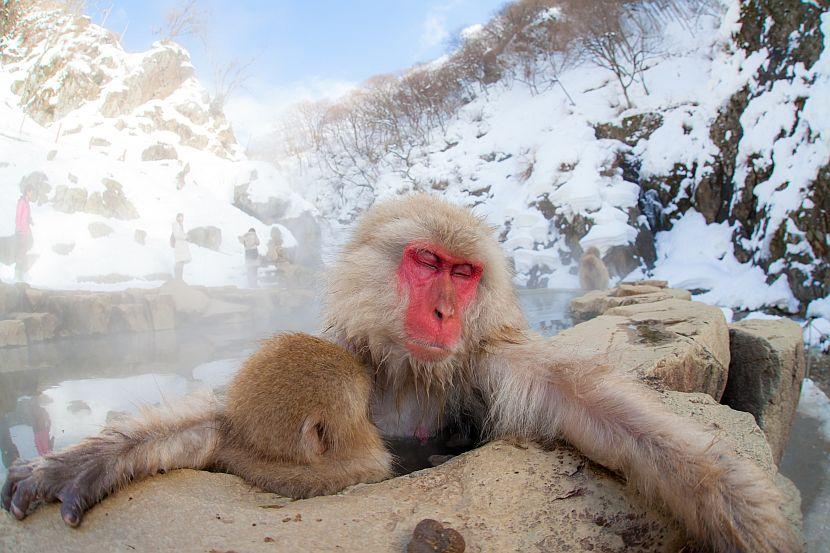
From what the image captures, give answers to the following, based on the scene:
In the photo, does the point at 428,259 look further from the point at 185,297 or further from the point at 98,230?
the point at 98,230

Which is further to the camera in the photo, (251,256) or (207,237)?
(207,237)

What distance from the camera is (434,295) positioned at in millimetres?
1557

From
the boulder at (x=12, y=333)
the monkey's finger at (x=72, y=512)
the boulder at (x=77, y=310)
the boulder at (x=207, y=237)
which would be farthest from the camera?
the boulder at (x=207, y=237)

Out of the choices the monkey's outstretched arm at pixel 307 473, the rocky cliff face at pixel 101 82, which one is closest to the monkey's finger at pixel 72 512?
the monkey's outstretched arm at pixel 307 473

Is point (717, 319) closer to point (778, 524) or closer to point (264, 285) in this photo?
point (778, 524)

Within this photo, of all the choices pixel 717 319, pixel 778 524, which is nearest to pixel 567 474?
pixel 778 524

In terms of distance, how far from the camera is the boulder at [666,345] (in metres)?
1.99

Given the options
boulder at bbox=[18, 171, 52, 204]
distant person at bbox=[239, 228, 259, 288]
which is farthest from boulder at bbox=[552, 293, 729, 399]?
distant person at bbox=[239, 228, 259, 288]

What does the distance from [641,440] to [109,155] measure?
11148 millimetres

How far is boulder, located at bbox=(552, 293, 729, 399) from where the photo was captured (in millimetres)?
1985

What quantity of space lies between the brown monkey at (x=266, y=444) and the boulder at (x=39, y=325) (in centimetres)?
482

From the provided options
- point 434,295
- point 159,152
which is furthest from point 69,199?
point 434,295

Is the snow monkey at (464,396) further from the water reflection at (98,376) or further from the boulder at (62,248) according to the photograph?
the boulder at (62,248)

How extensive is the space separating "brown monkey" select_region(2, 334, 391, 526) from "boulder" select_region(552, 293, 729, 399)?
68 cm
